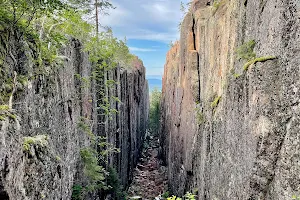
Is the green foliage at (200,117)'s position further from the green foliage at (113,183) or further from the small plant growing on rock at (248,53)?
the green foliage at (113,183)

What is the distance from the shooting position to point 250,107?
21.0 feet

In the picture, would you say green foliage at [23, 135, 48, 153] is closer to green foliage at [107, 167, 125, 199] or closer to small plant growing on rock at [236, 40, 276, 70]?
small plant growing on rock at [236, 40, 276, 70]

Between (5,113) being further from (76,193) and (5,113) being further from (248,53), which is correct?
(76,193)

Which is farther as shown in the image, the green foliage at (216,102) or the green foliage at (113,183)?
the green foliage at (113,183)

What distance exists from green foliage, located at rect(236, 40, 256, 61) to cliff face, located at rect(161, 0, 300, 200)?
0.19m

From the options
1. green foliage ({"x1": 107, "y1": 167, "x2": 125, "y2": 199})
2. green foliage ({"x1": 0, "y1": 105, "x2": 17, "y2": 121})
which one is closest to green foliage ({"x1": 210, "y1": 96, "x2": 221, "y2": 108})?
green foliage ({"x1": 0, "y1": 105, "x2": 17, "y2": 121})

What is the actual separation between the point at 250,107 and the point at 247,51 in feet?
5.26

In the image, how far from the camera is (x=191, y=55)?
15.2m

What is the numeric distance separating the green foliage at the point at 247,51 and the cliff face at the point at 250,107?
0.62ft

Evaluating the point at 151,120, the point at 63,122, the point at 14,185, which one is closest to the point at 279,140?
the point at 14,185

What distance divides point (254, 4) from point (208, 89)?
5.43 meters

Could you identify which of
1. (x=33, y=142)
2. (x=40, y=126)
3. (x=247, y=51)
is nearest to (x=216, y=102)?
(x=247, y=51)

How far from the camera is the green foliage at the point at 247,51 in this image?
693 centimetres

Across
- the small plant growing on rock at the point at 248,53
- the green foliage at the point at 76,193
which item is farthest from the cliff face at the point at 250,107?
the green foliage at the point at 76,193
